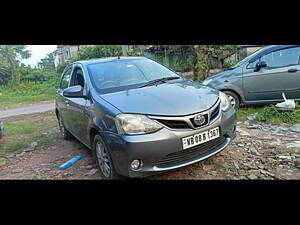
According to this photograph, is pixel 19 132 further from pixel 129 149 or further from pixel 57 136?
pixel 129 149

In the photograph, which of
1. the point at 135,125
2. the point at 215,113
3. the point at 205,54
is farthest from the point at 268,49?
the point at 205,54

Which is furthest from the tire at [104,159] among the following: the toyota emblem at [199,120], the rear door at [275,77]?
the rear door at [275,77]

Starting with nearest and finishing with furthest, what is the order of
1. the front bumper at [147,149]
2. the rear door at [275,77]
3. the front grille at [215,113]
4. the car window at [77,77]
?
the front bumper at [147,149] < the front grille at [215,113] < the car window at [77,77] < the rear door at [275,77]

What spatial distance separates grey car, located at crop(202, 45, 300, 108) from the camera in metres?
5.05

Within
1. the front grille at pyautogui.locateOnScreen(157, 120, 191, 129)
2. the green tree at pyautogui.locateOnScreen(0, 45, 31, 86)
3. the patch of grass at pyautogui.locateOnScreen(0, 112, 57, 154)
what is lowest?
the patch of grass at pyautogui.locateOnScreen(0, 112, 57, 154)

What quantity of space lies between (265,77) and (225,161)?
110 inches

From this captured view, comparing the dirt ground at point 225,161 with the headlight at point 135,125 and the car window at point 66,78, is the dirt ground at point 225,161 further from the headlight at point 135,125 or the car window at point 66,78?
the car window at point 66,78

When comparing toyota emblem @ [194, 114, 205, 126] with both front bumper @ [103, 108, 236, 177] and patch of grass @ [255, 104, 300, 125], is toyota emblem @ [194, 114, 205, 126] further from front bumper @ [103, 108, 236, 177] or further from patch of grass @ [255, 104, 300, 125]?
patch of grass @ [255, 104, 300, 125]

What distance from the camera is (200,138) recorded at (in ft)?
8.34

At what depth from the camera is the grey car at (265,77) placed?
505 centimetres

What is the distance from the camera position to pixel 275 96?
5.20 meters

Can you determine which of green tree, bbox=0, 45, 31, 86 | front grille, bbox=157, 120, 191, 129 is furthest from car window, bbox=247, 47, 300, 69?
green tree, bbox=0, 45, 31, 86

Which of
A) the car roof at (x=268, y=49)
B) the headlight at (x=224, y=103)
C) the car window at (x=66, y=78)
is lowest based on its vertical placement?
the headlight at (x=224, y=103)

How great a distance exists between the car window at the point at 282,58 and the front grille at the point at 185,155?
344 centimetres
